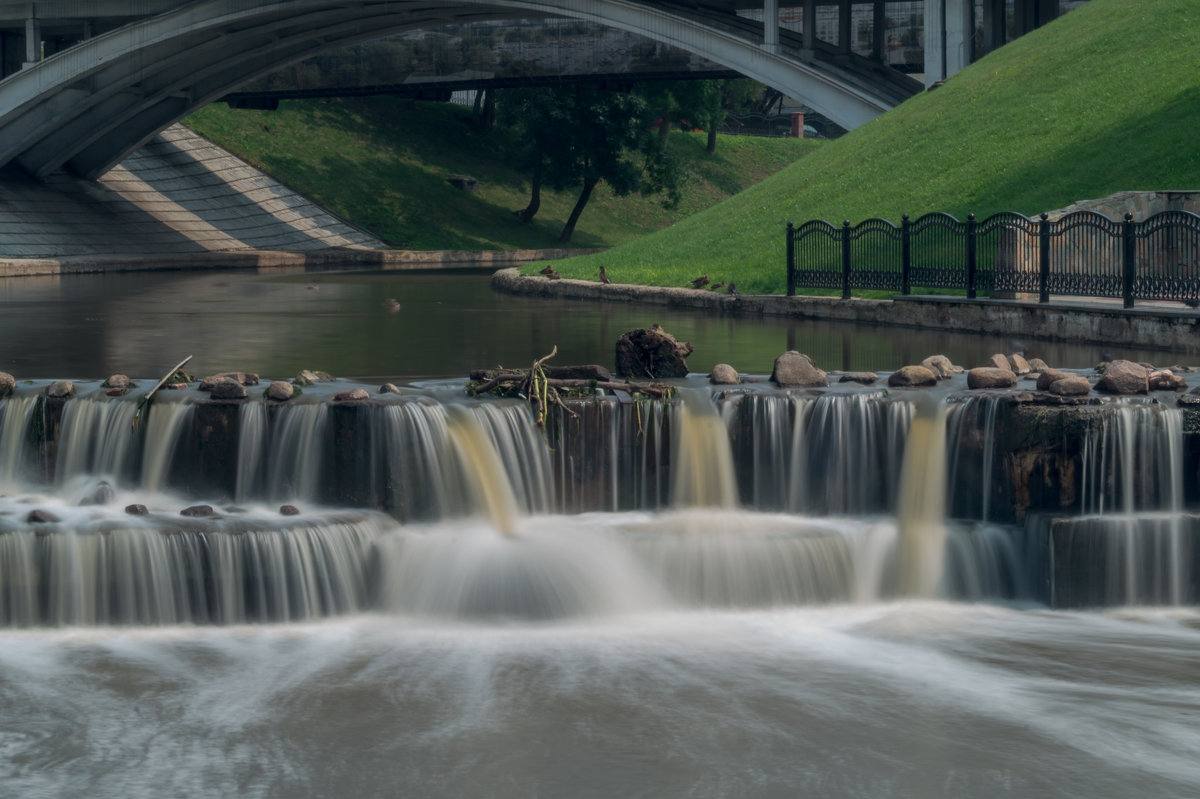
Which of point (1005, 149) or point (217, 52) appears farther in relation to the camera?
point (217, 52)

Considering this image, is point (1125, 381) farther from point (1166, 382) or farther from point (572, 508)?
point (572, 508)

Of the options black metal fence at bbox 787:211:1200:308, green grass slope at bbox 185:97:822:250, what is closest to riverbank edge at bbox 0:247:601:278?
green grass slope at bbox 185:97:822:250

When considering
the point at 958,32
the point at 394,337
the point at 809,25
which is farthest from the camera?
the point at 809,25

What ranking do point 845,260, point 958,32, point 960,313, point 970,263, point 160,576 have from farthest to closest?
point 958,32 < point 845,260 < point 970,263 < point 960,313 < point 160,576

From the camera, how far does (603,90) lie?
6906 centimetres

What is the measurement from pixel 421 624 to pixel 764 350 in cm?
1014

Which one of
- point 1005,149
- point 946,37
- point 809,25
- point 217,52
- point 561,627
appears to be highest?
point 217,52

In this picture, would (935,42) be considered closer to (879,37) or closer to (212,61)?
(879,37)

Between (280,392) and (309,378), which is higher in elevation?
(309,378)

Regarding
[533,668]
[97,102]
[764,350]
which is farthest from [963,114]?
[97,102]

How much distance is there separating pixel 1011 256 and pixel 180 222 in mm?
46310

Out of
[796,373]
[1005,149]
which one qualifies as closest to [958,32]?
[1005,149]

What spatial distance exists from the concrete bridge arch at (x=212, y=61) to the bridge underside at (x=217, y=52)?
0.16 feet

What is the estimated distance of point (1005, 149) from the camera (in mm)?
34219
